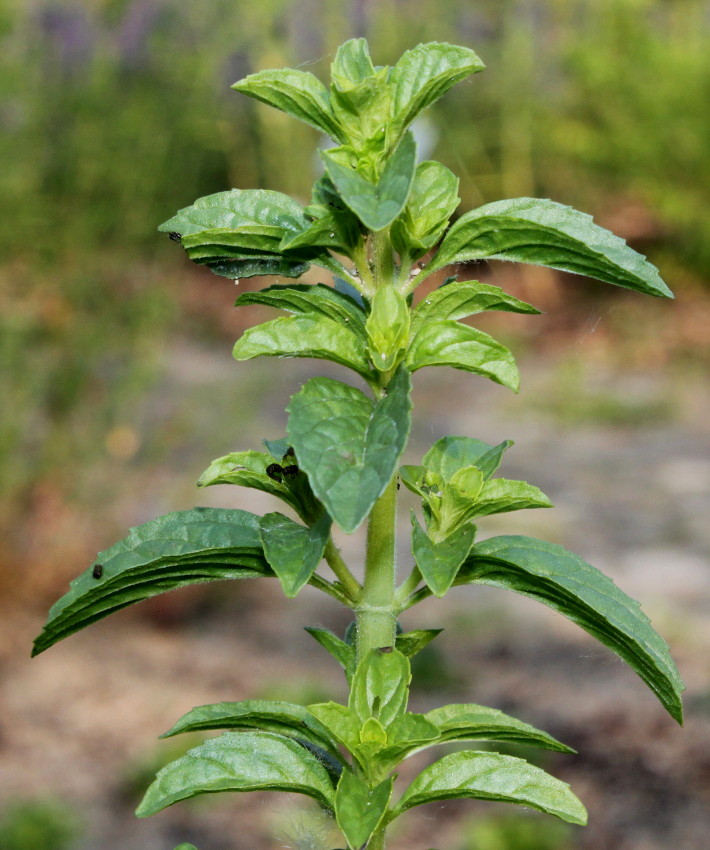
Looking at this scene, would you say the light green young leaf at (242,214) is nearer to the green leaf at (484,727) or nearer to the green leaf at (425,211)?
the green leaf at (425,211)

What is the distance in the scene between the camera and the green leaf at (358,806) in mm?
427

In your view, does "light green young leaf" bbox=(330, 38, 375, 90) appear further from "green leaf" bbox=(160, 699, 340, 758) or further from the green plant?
"green leaf" bbox=(160, 699, 340, 758)

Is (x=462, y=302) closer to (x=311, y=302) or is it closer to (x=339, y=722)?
(x=311, y=302)

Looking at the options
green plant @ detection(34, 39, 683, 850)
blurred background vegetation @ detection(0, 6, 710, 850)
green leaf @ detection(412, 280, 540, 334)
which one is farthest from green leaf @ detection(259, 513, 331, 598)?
blurred background vegetation @ detection(0, 6, 710, 850)

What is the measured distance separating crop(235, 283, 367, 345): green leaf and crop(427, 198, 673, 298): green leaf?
0.04 m

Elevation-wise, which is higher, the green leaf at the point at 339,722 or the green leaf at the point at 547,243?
the green leaf at the point at 547,243

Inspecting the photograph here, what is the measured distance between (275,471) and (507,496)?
11 cm

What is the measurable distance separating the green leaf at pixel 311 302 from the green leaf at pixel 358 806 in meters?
0.19

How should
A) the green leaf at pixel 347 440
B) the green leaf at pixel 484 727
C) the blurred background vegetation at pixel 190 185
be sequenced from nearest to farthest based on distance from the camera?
1. the green leaf at pixel 347 440
2. the green leaf at pixel 484 727
3. the blurred background vegetation at pixel 190 185

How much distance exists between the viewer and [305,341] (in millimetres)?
449

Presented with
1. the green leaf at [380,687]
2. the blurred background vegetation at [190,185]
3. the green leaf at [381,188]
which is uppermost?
the blurred background vegetation at [190,185]

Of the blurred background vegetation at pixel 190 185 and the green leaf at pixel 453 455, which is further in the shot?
the blurred background vegetation at pixel 190 185

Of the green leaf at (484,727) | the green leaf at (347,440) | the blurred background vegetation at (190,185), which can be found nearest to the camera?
the green leaf at (347,440)

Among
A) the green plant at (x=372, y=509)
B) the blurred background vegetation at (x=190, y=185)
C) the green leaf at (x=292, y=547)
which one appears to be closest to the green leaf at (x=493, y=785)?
the green plant at (x=372, y=509)
